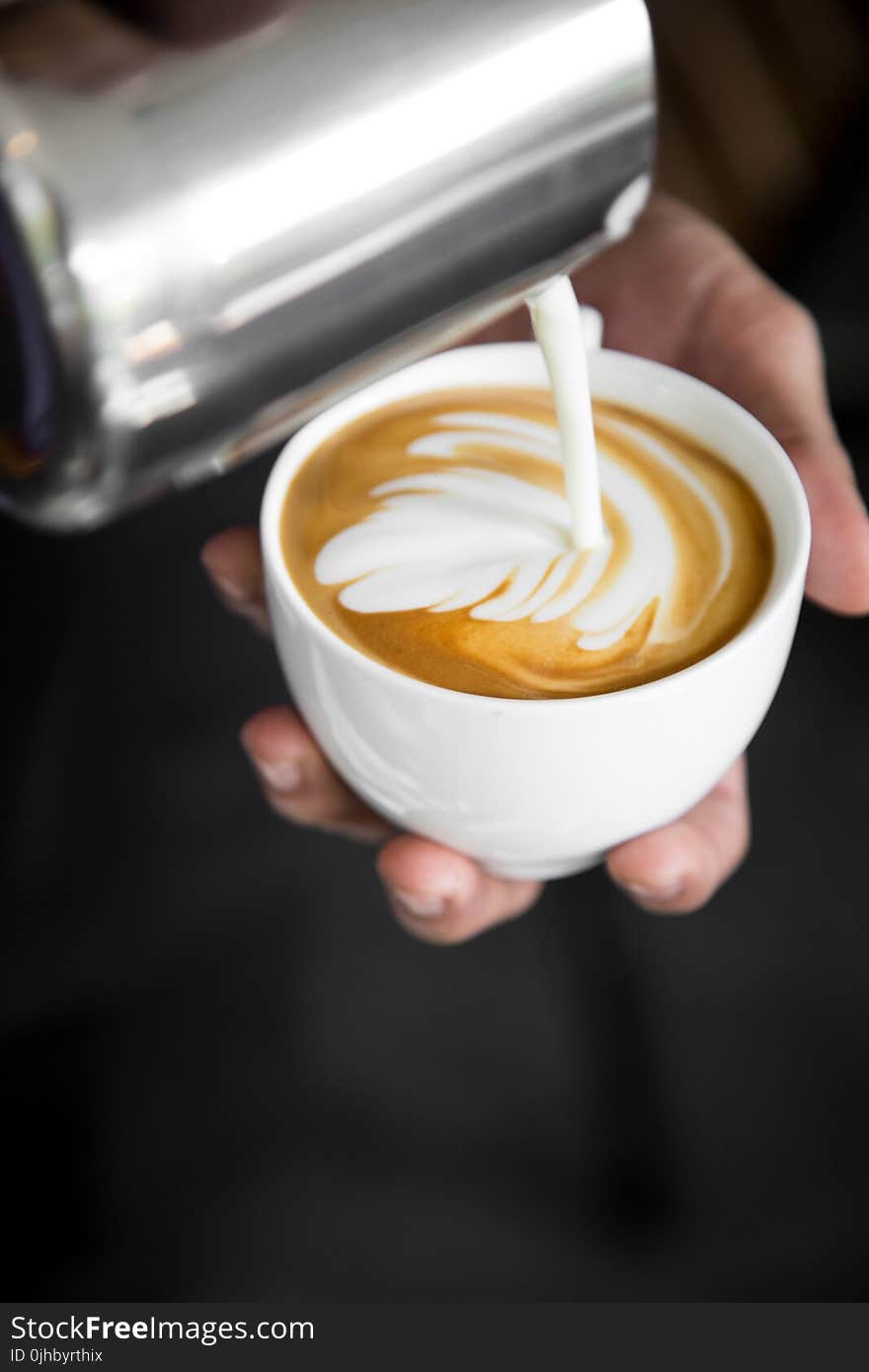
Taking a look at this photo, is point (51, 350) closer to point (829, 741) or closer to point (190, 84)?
point (190, 84)

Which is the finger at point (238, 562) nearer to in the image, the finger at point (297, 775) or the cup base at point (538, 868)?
the finger at point (297, 775)

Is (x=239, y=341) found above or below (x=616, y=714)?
above

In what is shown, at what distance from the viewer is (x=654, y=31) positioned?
1.10 m

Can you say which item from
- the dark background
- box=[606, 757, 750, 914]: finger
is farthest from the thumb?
the dark background

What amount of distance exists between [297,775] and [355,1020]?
0.85 feet

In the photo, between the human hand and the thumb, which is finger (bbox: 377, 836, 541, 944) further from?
the thumb

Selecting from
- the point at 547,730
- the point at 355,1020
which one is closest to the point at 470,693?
the point at 547,730

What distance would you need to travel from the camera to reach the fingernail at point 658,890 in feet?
2.15

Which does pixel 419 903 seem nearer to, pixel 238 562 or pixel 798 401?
pixel 238 562

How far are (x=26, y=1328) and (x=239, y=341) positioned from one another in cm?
65

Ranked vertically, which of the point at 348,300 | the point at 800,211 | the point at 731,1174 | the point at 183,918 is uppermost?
the point at 348,300

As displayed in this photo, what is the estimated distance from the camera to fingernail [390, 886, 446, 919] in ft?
2.18

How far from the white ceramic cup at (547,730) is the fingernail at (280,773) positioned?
0.18 ft

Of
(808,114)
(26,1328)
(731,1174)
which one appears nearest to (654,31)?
(808,114)
